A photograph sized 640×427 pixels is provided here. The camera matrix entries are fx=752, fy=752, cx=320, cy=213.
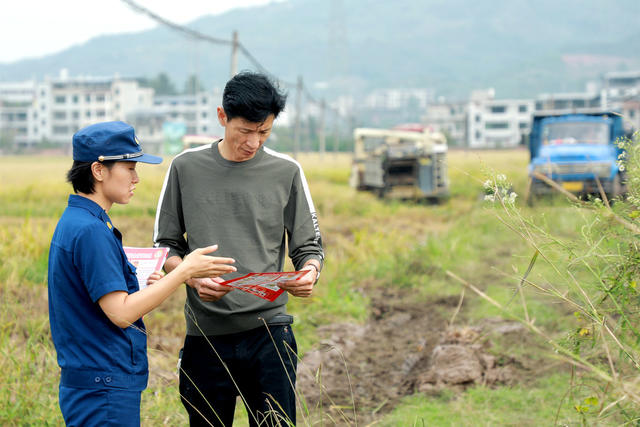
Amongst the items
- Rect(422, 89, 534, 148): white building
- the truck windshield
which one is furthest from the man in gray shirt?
Rect(422, 89, 534, 148): white building

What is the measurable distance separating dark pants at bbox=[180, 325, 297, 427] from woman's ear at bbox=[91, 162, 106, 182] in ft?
2.74

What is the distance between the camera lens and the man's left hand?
2.91m

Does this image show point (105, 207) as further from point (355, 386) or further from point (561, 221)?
point (561, 221)

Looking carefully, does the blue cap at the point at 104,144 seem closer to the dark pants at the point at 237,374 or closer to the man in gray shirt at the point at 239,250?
the man in gray shirt at the point at 239,250

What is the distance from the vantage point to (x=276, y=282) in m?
2.87

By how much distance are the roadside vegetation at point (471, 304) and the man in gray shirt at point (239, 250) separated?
0.29 metres

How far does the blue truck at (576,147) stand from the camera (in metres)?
15.9

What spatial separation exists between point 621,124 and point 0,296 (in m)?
15.4

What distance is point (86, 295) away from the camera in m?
2.43

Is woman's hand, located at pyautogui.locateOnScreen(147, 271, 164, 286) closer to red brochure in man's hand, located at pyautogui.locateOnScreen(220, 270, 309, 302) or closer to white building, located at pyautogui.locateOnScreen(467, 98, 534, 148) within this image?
red brochure in man's hand, located at pyautogui.locateOnScreen(220, 270, 309, 302)

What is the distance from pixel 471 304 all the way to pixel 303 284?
5.68 metres

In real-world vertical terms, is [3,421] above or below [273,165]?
below

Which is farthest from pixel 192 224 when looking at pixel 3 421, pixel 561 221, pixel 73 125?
pixel 73 125

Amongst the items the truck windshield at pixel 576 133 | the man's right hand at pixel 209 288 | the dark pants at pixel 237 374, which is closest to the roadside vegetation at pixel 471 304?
the dark pants at pixel 237 374
